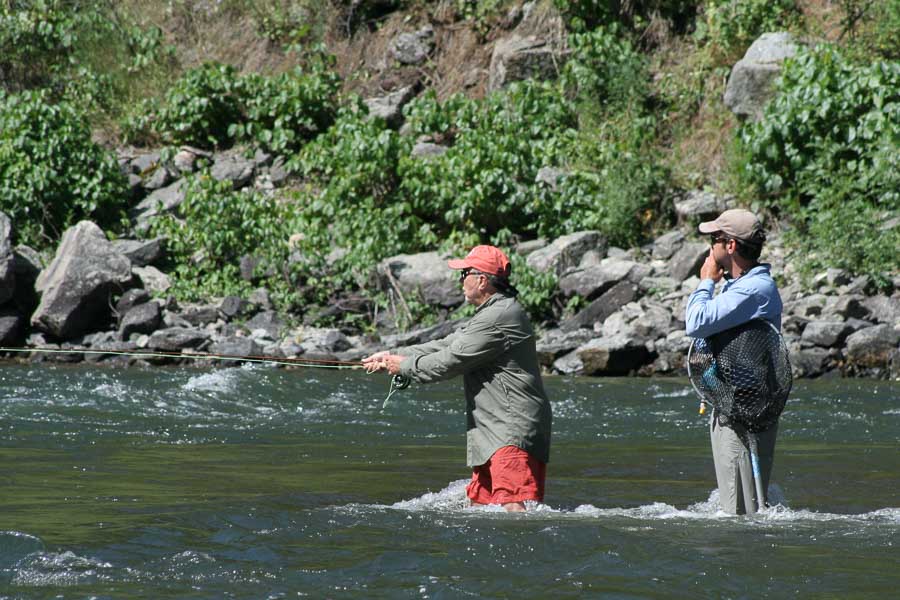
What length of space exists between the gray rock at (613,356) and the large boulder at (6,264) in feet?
25.9

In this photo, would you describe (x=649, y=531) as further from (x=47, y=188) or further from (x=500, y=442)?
(x=47, y=188)

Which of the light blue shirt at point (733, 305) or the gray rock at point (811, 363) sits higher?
the light blue shirt at point (733, 305)

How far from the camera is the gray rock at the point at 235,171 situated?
67.7 feet

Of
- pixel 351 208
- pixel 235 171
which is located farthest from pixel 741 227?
pixel 235 171

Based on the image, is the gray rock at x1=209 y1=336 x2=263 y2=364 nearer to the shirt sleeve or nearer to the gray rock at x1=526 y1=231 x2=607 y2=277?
the gray rock at x1=526 y1=231 x2=607 y2=277

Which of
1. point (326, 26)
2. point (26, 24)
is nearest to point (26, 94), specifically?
point (26, 24)

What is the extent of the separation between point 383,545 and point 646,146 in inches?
594

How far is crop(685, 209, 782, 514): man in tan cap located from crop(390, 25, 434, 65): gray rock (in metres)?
18.7

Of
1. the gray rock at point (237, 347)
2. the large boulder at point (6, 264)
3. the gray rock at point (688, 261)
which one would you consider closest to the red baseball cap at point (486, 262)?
the gray rock at point (237, 347)

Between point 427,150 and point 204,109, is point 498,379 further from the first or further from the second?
point 204,109

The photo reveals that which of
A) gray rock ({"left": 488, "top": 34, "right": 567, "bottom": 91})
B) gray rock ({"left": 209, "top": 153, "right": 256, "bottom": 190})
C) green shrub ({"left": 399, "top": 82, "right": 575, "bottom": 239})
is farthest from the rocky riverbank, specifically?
gray rock ({"left": 488, "top": 34, "right": 567, "bottom": 91})

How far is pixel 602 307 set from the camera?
15.4m

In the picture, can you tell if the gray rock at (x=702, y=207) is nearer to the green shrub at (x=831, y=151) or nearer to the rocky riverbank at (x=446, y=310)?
the rocky riverbank at (x=446, y=310)

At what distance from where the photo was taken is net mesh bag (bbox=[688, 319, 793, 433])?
5.15m
